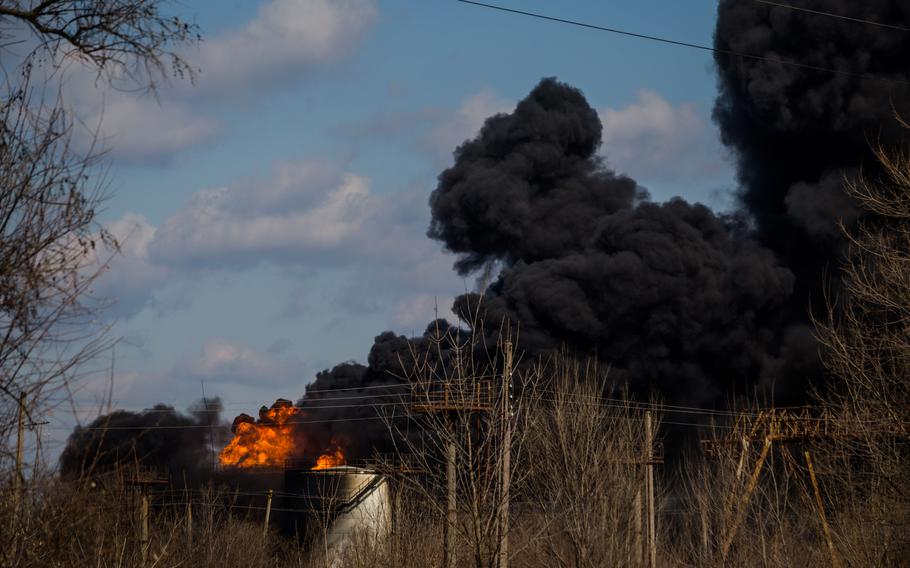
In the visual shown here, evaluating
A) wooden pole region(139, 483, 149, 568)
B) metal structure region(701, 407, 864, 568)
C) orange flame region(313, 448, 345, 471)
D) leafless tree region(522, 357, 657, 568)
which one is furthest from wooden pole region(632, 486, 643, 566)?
orange flame region(313, 448, 345, 471)

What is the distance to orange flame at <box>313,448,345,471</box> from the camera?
148 ft

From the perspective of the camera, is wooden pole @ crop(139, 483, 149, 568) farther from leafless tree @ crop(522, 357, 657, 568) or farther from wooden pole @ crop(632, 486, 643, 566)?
wooden pole @ crop(632, 486, 643, 566)

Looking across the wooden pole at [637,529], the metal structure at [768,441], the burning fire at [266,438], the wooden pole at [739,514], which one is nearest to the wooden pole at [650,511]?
the wooden pole at [637,529]

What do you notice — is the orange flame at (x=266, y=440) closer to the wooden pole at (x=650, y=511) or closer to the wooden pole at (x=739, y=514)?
the wooden pole at (x=650, y=511)

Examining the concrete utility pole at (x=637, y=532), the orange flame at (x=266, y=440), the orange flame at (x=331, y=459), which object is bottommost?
the concrete utility pole at (x=637, y=532)

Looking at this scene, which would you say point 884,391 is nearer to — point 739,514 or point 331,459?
point 739,514

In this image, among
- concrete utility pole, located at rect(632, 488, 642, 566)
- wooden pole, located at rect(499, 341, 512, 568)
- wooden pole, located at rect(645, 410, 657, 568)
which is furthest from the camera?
wooden pole, located at rect(645, 410, 657, 568)

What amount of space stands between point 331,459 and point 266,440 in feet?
14.6

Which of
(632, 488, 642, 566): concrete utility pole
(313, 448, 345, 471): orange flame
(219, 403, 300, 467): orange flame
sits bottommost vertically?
(632, 488, 642, 566): concrete utility pole

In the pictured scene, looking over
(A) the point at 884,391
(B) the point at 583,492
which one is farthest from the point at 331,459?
(A) the point at 884,391

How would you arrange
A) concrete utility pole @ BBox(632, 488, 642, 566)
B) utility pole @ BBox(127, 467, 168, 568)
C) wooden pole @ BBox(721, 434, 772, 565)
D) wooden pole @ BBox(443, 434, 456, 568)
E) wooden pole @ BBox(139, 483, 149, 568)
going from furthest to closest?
concrete utility pole @ BBox(632, 488, 642, 566) → wooden pole @ BBox(721, 434, 772, 565) → wooden pole @ BBox(443, 434, 456, 568) → wooden pole @ BBox(139, 483, 149, 568) → utility pole @ BBox(127, 467, 168, 568)

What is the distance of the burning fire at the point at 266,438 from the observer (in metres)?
48.4

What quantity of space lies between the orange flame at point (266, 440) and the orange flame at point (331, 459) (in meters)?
2.52

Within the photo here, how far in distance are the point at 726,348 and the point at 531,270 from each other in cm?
870
